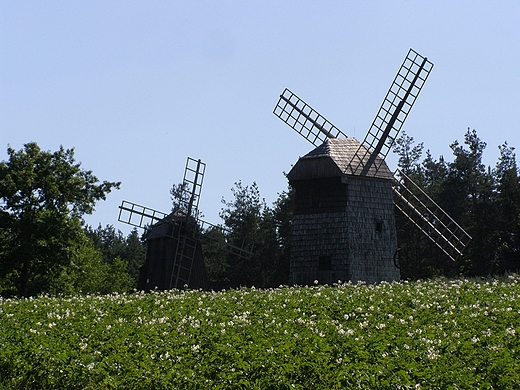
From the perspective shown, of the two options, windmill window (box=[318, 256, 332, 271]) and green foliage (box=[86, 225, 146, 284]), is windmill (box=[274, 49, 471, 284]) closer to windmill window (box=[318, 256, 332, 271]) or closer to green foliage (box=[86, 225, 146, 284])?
windmill window (box=[318, 256, 332, 271])

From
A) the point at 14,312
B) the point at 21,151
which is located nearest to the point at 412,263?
the point at 21,151

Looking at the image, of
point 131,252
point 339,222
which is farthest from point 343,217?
point 131,252

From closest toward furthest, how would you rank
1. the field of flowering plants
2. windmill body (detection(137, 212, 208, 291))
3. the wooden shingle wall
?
the field of flowering plants
the wooden shingle wall
windmill body (detection(137, 212, 208, 291))

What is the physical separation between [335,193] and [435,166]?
37.1 metres

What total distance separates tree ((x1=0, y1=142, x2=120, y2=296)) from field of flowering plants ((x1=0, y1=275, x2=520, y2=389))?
14470mm

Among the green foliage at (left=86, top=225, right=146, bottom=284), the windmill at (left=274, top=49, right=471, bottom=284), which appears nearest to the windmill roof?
the windmill at (left=274, top=49, right=471, bottom=284)

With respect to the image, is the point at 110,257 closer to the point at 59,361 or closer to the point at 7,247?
the point at 7,247

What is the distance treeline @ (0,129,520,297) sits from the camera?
3594 cm

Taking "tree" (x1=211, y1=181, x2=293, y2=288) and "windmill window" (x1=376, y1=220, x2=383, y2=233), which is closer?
"windmill window" (x1=376, y1=220, x2=383, y2=233)

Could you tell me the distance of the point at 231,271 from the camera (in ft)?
193

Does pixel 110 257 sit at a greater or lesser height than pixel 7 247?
greater

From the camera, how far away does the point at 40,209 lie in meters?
36.4

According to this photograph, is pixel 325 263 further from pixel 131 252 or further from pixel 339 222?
pixel 131 252

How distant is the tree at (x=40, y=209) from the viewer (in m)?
35.5
